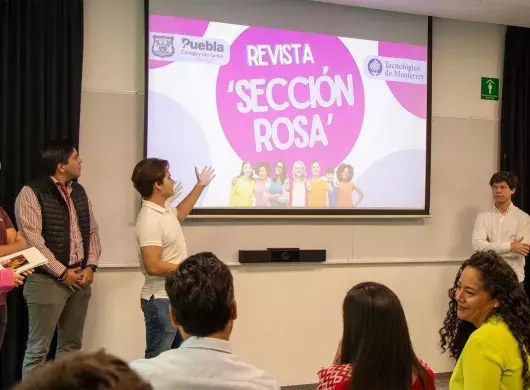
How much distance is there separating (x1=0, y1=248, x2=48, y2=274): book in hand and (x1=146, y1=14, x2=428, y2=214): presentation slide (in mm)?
1116

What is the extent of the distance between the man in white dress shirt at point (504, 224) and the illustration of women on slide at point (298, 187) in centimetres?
129

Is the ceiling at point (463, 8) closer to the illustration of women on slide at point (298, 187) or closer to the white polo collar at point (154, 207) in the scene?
the illustration of women on slide at point (298, 187)

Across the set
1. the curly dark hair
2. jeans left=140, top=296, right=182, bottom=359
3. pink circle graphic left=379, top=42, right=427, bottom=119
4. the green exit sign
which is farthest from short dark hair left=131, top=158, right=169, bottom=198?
the green exit sign

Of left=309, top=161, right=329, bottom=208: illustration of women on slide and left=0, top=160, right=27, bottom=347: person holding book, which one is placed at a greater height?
left=309, top=161, right=329, bottom=208: illustration of women on slide

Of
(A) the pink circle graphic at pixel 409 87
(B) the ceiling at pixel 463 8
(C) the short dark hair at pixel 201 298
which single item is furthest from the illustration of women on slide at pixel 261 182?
(C) the short dark hair at pixel 201 298

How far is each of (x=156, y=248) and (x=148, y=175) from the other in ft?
1.33

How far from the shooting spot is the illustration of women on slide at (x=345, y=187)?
428 centimetres

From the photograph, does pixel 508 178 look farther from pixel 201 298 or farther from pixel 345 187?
pixel 201 298

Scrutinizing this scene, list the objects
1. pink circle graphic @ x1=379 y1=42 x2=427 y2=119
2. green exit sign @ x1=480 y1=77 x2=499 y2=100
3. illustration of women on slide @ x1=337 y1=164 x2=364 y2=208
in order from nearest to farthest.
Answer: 1. illustration of women on slide @ x1=337 y1=164 x2=364 y2=208
2. pink circle graphic @ x1=379 y1=42 x2=427 y2=119
3. green exit sign @ x1=480 y1=77 x2=499 y2=100

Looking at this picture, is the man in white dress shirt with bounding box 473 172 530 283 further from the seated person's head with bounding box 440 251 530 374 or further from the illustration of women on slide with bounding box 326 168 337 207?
the seated person's head with bounding box 440 251 530 374

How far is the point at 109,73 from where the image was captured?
12.4 feet

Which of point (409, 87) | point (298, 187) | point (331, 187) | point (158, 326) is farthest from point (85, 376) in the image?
point (409, 87)

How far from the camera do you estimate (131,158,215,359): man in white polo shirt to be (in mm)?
3115

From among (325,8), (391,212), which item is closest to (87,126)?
(325,8)
